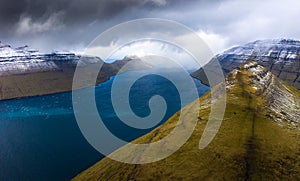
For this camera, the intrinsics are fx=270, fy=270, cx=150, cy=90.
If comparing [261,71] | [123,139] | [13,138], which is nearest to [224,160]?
[123,139]

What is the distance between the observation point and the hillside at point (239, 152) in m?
76.3

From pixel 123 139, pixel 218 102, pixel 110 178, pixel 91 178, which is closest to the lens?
pixel 110 178

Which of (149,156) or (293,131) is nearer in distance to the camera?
(149,156)

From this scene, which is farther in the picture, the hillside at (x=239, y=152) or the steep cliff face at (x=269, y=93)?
the steep cliff face at (x=269, y=93)

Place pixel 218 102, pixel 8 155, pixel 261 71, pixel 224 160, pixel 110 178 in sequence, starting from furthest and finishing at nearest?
pixel 261 71 → pixel 8 155 → pixel 218 102 → pixel 110 178 → pixel 224 160

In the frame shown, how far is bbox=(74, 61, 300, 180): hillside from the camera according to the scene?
3004 inches

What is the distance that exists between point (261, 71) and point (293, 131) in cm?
7842

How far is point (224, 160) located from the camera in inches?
3174

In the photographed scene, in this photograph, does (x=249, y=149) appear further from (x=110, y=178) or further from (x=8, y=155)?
(x=8, y=155)

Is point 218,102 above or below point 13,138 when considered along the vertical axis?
below

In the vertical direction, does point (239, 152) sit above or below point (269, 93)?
below

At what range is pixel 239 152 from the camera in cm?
8375

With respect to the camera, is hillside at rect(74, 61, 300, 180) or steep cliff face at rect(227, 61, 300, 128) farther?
steep cliff face at rect(227, 61, 300, 128)

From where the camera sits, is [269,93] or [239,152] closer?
[239,152]
